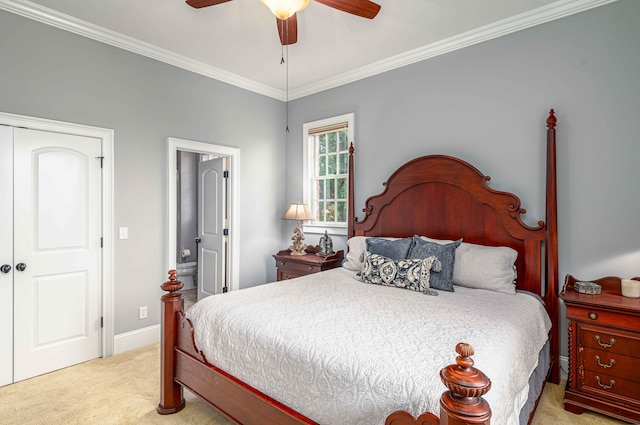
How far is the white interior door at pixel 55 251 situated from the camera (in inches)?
105

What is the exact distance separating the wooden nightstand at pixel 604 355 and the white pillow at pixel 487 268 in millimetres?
370

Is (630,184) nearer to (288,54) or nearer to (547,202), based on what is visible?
(547,202)

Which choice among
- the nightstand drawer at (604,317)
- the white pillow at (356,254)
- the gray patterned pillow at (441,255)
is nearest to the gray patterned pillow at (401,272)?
the gray patterned pillow at (441,255)

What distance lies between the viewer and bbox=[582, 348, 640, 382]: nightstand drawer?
204 cm

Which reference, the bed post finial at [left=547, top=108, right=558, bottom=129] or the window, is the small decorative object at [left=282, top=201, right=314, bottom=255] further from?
the bed post finial at [left=547, top=108, right=558, bottom=129]

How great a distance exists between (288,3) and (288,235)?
3.27 m

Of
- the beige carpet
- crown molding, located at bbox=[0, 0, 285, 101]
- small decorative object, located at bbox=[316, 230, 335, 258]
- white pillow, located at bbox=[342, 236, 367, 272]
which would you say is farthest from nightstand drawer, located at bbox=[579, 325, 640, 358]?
crown molding, located at bbox=[0, 0, 285, 101]

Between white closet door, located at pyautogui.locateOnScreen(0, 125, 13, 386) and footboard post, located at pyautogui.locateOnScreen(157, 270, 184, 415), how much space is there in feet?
4.58

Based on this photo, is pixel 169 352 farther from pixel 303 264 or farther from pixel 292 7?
pixel 292 7

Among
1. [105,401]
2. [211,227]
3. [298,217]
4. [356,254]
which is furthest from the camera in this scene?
[211,227]

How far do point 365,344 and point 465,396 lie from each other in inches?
22.7

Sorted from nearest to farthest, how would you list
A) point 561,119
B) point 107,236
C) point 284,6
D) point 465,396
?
point 465,396 → point 284,6 → point 561,119 → point 107,236

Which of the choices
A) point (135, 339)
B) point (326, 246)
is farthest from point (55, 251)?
point (326, 246)

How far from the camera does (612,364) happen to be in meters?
2.11
